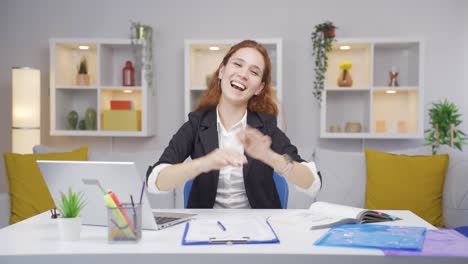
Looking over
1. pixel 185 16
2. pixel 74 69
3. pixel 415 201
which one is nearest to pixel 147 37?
pixel 185 16

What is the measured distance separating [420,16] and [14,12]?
373cm

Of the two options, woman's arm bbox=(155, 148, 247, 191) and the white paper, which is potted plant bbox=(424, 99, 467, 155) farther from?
the white paper

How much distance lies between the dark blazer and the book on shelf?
316 millimetres

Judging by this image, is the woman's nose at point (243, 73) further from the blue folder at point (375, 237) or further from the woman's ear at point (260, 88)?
the blue folder at point (375, 237)

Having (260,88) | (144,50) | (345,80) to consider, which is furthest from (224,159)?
(144,50)

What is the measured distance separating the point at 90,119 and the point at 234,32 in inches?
59.3

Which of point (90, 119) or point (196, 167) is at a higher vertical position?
point (90, 119)

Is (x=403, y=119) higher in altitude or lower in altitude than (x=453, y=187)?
higher

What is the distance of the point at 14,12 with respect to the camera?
5.16 meters

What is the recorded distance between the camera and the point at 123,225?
1.38 m

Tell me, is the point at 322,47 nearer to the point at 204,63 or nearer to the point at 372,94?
the point at 372,94

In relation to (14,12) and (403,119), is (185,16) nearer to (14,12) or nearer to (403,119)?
(14,12)

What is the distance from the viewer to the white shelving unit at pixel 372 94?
4.63 m

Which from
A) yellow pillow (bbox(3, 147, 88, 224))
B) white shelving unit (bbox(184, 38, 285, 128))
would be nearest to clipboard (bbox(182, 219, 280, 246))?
yellow pillow (bbox(3, 147, 88, 224))
